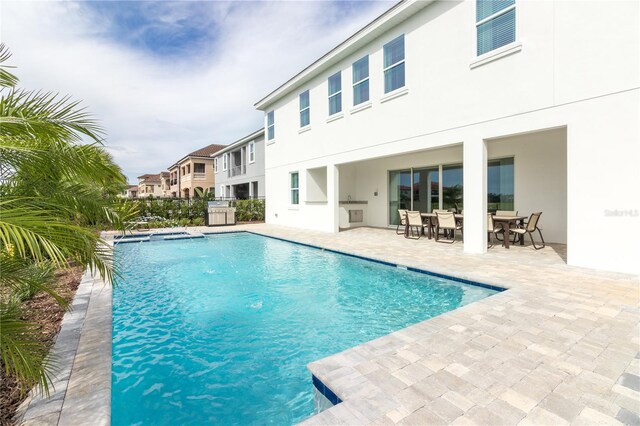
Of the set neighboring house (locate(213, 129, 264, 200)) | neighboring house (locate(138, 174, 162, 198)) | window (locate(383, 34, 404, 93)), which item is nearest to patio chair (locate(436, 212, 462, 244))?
window (locate(383, 34, 404, 93))

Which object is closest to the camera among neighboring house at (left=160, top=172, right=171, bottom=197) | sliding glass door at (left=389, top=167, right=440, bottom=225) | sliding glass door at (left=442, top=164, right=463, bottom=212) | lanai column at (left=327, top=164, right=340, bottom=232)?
sliding glass door at (left=442, top=164, right=463, bottom=212)

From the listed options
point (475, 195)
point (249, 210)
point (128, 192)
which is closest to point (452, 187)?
point (475, 195)

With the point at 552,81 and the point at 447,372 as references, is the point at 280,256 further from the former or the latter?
the point at 552,81

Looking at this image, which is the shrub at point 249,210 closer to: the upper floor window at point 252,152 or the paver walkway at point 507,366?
the upper floor window at point 252,152

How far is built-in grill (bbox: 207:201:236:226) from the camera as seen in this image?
1831 cm

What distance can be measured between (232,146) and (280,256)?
2044 cm

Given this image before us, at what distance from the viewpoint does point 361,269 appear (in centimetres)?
791

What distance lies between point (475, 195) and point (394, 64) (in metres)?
5.45

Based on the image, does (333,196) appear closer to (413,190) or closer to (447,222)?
(413,190)

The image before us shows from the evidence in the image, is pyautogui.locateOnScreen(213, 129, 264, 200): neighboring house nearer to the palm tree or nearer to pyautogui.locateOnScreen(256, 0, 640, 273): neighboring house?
pyautogui.locateOnScreen(256, 0, 640, 273): neighboring house

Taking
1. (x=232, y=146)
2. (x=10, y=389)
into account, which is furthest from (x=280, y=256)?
(x=232, y=146)

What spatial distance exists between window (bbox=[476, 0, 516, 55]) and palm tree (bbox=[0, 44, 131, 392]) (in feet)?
29.9

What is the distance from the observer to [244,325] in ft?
15.9

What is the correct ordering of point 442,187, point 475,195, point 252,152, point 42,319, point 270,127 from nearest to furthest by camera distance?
1. point 42,319
2. point 475,195
3. point 442,187
4. point 270,127
5. point 252,152
